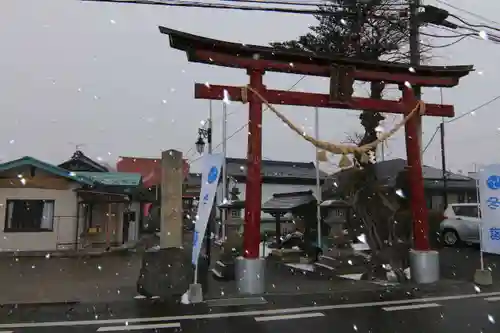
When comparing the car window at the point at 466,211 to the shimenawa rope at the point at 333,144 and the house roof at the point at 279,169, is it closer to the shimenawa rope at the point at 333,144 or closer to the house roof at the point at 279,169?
the shimenawa rope at the point at 333,144

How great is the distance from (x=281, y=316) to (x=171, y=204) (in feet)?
9.59

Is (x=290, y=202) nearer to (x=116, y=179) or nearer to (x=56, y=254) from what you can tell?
(x=56, y=254)

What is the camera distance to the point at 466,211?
665 inches

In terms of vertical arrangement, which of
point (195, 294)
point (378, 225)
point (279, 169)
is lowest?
point (195, 294)

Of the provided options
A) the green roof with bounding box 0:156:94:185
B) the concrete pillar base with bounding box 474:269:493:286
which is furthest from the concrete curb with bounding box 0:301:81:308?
the green roof with bounding box 0:156:94:185

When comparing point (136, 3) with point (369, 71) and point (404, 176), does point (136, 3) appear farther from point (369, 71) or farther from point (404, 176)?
point (404, 176)

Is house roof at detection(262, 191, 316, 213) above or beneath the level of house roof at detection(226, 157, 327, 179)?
beneath

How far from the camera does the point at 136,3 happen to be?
7.81 metres

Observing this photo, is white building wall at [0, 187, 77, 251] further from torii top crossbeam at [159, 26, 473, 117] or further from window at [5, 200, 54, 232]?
torii top crossbeam at [159, 26, 473, 117]

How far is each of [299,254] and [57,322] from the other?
35.5 ft

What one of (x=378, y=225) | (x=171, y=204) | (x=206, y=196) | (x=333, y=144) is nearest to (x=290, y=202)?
(x=378, y=225)

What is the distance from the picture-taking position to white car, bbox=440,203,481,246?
1659cm

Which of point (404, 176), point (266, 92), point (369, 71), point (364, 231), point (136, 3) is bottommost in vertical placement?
point (364, 231)

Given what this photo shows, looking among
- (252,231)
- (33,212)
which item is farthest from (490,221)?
(33,212)
